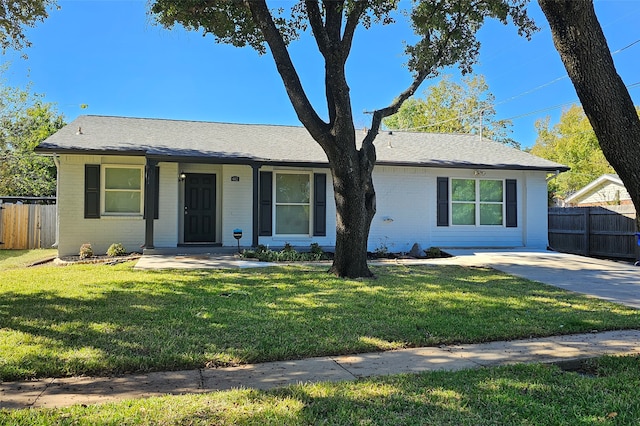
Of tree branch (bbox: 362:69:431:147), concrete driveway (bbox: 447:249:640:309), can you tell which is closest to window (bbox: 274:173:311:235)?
concrete driveway (bbox: 447:249:640:309)

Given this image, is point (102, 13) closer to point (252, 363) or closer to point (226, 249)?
point (226, 249)

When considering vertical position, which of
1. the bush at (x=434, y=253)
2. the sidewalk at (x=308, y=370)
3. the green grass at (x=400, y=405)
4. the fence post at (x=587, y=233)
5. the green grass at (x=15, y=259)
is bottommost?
the sidewalk at (x=308, y=370)

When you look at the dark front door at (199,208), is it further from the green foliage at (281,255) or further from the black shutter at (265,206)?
the green foliage at (281,255)

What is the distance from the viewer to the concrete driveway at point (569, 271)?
27.5 ft

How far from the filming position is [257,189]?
1285 centimetres

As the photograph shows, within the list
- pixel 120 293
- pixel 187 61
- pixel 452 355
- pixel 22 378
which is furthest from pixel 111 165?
pixel 452 355

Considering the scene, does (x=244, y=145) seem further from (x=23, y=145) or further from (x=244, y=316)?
(x=23, y=145)

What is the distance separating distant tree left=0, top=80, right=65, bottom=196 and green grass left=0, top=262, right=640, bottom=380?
2014 cm

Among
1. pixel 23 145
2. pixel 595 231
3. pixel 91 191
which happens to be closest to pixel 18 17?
pixel 91 191

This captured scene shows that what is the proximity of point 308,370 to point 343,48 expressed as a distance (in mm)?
6785

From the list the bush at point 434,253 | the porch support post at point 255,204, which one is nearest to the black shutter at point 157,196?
the porch support post at point 255,204

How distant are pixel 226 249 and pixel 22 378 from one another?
926 centimetres

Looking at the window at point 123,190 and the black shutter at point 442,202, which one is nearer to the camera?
the window at point 123,190

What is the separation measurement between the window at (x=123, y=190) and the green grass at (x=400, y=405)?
10825mm
